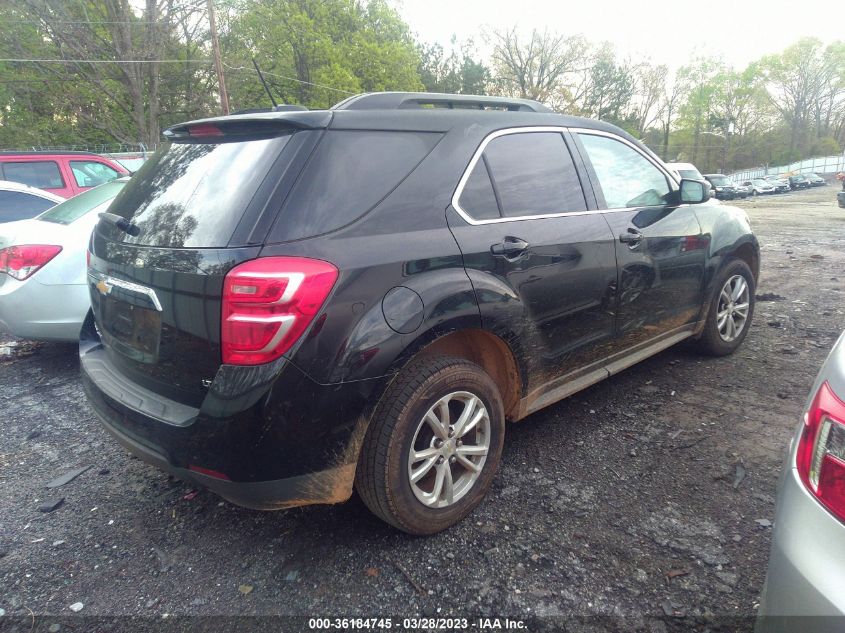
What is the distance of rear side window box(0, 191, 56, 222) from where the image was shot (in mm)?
5949

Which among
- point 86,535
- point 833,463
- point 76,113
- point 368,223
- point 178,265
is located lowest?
point 86,535

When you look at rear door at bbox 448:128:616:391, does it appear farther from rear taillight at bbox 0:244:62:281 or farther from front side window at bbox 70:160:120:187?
front side window at bbox 70:160:120:187

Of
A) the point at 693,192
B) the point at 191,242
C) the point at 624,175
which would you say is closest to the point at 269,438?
the point at 191,242

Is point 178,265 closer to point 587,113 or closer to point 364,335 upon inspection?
point 364,335

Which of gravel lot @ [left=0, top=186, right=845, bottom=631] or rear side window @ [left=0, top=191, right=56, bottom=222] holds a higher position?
rear side window @ [left=0, top=191, right=56, bottom=222]

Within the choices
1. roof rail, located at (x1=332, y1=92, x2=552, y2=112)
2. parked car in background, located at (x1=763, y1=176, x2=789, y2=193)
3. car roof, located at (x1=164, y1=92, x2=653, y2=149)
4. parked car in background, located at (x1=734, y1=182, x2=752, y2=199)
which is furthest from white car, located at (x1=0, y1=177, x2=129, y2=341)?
parked car in background, located at (x1=763, y1=176, x2=789, y2=193)

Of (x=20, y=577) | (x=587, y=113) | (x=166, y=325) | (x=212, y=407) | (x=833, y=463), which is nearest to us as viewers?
(x=833, y=463)

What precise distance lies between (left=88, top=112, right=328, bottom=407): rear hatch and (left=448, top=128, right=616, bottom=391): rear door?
790 mm

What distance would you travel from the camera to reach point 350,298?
1924 millimetres

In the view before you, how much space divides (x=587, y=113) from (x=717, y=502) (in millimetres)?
52148

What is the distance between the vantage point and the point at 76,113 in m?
24.9

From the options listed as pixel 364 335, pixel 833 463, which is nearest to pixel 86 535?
pixel 364 335

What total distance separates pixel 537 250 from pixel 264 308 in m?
1.36

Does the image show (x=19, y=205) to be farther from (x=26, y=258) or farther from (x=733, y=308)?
(x=733, y=308)
